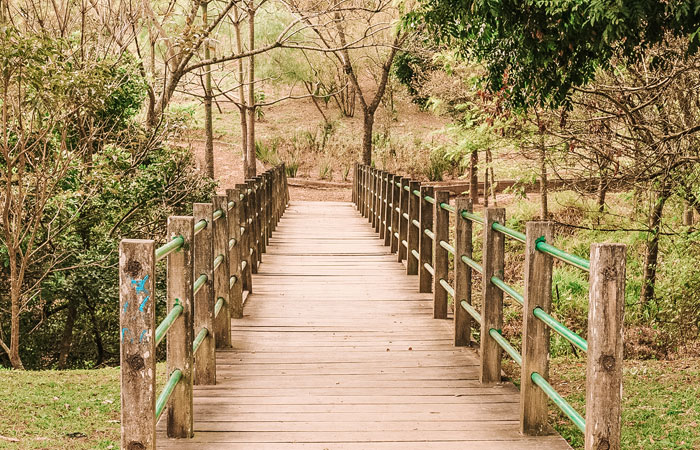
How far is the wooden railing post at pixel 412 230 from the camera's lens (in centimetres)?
1025

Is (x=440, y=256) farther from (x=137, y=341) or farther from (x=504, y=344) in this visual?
(x=137, y=341)

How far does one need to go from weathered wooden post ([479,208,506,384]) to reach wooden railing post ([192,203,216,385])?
6.45 feet

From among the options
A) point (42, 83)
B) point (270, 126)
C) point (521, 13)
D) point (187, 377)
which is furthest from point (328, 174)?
point (187, 377)

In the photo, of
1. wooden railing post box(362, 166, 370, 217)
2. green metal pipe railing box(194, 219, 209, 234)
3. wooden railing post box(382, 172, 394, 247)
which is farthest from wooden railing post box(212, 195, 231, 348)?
wooden railing post box(362, 166, 370, 217)

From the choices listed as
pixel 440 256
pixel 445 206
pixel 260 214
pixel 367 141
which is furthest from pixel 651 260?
pixel 367 141

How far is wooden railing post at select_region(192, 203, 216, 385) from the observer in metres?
5.54

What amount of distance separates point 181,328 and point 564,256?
2203 mm

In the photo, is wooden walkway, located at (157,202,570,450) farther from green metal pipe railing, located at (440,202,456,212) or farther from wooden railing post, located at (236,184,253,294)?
green metal pipe railing, located at (440,202,456,212)

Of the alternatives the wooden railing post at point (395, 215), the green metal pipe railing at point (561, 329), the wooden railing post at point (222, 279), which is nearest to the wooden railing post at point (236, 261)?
the wooden railing post at point (222, 279)

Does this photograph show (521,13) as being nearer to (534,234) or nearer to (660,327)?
(534,234)

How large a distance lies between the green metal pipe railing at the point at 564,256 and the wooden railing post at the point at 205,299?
2330 millimetres

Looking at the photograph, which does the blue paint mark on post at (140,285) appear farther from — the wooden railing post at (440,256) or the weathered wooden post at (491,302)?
the wooden railing post at (440,256)

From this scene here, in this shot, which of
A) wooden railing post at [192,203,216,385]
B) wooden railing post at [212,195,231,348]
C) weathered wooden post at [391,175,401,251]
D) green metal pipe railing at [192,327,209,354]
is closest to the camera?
green metal pipe railing at [192,327,209,354]

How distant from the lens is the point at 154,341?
3.70 m
